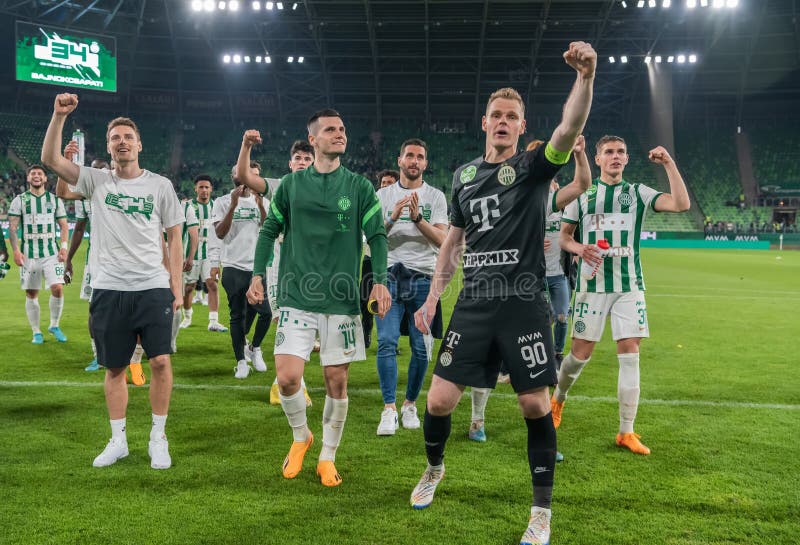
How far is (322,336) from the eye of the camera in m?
3.96

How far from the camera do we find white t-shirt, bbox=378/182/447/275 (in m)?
5.23

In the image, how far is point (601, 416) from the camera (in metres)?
5.41

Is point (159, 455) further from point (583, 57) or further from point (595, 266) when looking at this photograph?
point (583, 57)

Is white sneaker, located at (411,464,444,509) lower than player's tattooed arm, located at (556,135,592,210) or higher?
lower

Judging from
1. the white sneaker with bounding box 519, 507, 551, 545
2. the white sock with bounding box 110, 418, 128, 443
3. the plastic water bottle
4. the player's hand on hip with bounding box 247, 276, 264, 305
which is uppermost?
the plastic water bottle

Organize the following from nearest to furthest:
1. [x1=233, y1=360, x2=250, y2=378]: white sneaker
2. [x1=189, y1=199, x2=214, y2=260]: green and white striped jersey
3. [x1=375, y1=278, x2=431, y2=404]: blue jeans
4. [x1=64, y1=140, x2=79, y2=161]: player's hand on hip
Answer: [x1=64, y1=140, x2=79, y2=161]: player's hand on hip < [x1=375, y1=278, x2=431, y2=404]: blue jeans < [x1=233, y1=360, x2=250, y2=378]: white sneaker < [x1=189, y1=199, x2=214, y2=260]: green and white striped jersey

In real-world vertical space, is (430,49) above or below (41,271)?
above

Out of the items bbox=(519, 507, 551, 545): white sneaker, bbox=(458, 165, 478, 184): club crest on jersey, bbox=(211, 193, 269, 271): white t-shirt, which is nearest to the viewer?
bbox=(519, 507, 551, 545): white sneaker

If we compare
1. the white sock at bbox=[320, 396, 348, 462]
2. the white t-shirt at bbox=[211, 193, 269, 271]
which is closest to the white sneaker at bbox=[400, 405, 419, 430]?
the white sock at bbox=[320, 396, 348, 462]

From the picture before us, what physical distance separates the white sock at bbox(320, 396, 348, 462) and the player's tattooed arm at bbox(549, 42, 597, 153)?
218 cm

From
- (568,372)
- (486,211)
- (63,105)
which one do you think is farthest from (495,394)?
(63,105)

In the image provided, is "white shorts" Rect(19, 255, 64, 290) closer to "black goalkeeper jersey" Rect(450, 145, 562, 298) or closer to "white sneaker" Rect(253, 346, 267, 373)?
"white sneaker" Rect(253, 346, 267, 373)

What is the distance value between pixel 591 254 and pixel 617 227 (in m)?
0.44

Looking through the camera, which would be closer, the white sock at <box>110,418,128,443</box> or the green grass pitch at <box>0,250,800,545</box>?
the green grass pitch at <box>0,250,800,545</box>
